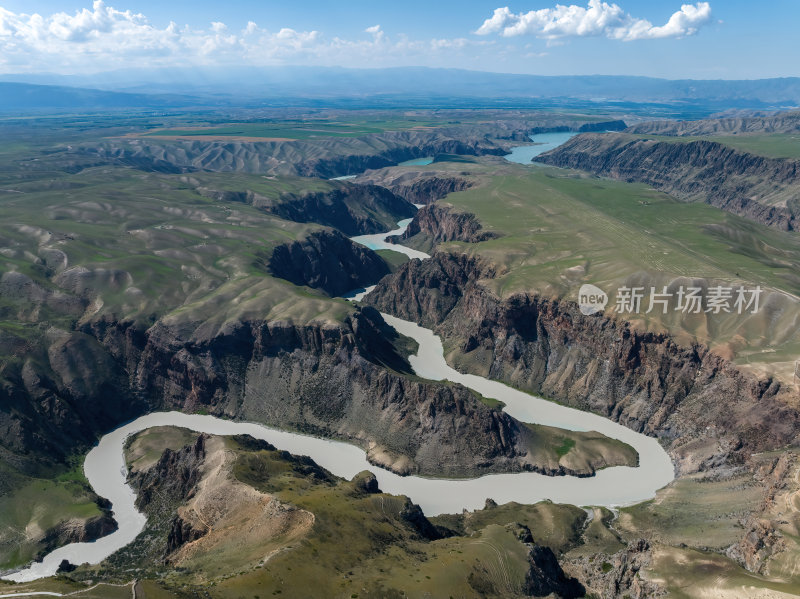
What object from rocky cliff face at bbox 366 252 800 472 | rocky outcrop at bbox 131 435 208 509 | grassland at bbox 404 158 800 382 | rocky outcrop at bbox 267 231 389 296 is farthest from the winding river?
rocky outcrop at bbox 267 231 389 296

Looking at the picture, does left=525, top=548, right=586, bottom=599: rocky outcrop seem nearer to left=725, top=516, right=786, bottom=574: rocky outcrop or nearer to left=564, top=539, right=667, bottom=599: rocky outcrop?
left=564, top=539, right=667, bottom=599: rocky outcrop

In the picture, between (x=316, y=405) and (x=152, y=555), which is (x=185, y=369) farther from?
(x=152, y=555)

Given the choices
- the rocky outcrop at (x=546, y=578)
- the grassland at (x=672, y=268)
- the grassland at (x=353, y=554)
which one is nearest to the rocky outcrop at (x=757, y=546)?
the rocky outcrop at (x=546, y=578)

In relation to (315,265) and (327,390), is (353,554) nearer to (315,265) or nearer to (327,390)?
(327,390)

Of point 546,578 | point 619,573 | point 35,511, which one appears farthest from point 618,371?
point 35,511

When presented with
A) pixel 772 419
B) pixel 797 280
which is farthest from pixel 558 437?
pixel 797 280

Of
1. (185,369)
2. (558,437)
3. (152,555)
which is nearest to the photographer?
(152,555)
